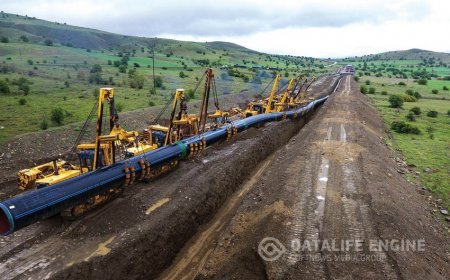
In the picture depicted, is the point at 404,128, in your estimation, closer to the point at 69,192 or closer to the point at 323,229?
the point at 323,229

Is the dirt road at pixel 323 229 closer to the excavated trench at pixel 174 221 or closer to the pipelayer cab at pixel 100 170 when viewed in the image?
the excavated trench at pixel 174 221

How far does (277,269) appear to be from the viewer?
1341 centimetres

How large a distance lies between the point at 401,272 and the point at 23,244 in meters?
15.7

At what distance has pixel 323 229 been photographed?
1606 cm

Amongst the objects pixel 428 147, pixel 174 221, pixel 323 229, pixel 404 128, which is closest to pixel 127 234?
pixel 174 221

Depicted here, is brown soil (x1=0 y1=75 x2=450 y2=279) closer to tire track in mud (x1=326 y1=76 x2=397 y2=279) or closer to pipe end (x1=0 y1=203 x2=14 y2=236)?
tire track in mud (x1=326 y1=76 x2=397 y2=279)

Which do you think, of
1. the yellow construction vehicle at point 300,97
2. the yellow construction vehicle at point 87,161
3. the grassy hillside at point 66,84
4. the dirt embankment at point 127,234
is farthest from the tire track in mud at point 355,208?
the grassy hillside at point 66,84

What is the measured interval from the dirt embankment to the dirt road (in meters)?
0.95

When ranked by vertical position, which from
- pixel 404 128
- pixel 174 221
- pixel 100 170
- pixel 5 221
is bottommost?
pixel 174 221

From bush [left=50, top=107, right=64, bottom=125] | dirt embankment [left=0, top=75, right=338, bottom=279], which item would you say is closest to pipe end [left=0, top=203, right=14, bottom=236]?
dirt embankment [left=0, top=75, right=338, bottom=279]

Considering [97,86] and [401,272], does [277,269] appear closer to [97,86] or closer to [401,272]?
[401,272]

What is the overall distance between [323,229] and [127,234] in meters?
8.96

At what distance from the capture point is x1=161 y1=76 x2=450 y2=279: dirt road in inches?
538

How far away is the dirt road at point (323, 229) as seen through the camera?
13672 millimetres
